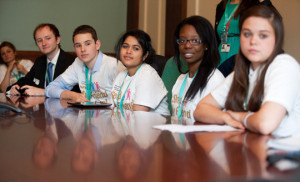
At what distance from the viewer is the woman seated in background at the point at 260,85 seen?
1290mm

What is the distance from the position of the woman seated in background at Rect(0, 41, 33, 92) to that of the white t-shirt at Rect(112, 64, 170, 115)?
3.08 m

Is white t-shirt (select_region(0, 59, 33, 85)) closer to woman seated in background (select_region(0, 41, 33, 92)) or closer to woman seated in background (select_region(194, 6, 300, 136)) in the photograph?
woman seated in background (select_region(0, 41, 33, 92))

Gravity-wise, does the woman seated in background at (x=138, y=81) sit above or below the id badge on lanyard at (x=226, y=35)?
below

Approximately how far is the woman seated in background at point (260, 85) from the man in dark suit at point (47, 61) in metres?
2.33

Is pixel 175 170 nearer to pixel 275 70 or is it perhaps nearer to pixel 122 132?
pixel 122 132

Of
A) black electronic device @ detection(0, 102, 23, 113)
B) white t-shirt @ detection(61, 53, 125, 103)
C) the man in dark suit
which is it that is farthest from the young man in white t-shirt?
black electronic device @ detection(0, 102, 23, 113)

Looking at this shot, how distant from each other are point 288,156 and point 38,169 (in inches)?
17.6

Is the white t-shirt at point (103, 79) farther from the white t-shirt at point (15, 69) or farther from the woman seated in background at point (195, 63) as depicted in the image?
the white t-shirt at point (15, 69)

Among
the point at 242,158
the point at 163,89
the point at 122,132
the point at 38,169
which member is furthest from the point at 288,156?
the point at 163,89

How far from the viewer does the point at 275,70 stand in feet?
4.53

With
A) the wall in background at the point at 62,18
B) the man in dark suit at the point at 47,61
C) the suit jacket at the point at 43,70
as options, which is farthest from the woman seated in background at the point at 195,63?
the wall in background at the point at 62,18

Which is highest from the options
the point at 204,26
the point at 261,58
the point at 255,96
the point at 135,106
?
the point at 204,26

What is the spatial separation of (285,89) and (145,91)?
1.23 metres

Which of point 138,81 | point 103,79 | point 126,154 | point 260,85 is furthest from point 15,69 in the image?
point 126,154
